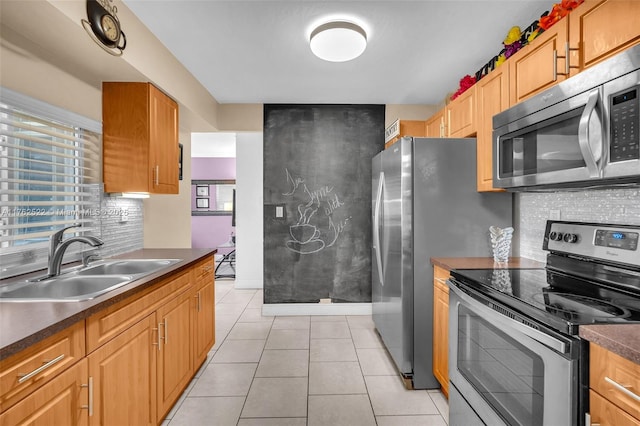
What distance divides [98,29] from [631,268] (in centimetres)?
273

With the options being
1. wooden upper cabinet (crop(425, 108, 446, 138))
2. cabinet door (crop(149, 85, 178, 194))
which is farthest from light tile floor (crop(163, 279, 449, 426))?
wooden upper cabinet (crop(425, 108, 446, 138))

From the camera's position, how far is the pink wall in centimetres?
Answer: 723

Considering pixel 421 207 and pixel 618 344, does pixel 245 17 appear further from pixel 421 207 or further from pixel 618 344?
pixel 618 344

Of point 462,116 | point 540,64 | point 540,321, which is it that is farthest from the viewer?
point 462,116

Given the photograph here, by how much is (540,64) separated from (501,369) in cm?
150

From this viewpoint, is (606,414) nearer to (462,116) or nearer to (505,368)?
(505,368)

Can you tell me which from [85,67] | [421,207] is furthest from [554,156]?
[85,67]

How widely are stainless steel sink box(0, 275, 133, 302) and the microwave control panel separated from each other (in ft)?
6.91

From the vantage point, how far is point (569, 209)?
5.94 feet

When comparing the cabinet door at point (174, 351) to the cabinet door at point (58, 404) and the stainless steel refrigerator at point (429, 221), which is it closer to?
the cabinet door at point (58, 404)

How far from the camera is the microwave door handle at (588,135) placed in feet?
3.93

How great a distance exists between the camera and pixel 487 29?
6.97 ft

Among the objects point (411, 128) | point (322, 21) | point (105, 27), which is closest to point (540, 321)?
point (322, 21)

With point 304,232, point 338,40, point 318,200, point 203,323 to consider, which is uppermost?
point 338,40
